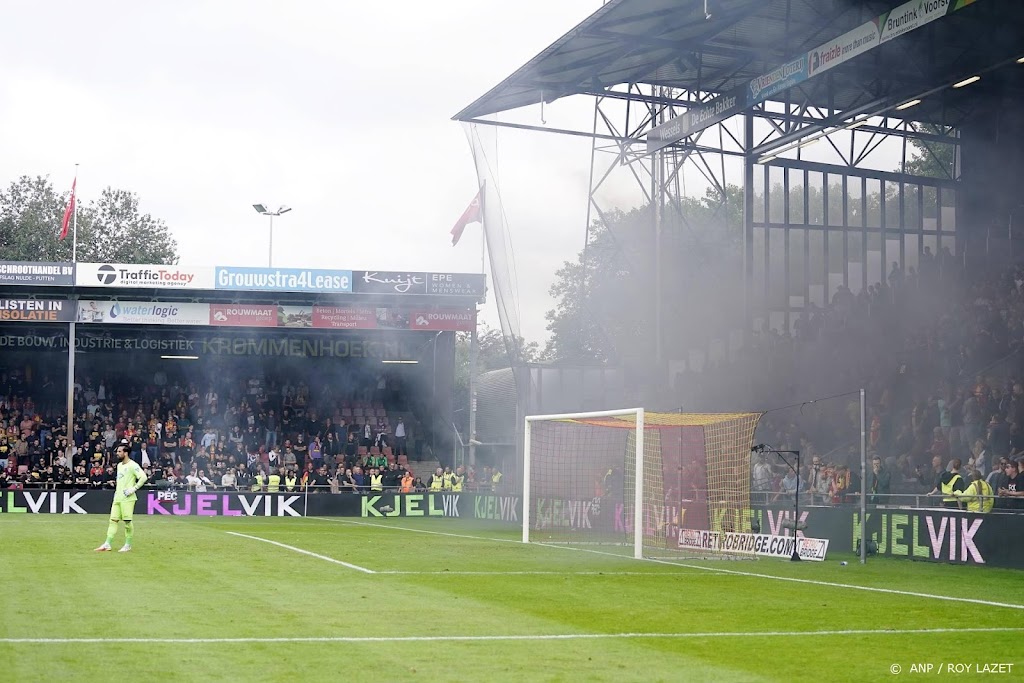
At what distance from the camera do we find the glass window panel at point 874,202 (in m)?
40.6

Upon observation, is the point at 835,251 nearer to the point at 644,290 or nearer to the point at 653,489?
the point at 644,290

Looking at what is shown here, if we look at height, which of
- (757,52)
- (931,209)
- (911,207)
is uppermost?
(757,52)

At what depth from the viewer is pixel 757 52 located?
33.2 m

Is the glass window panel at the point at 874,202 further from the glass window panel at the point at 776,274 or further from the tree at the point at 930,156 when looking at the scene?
the glass window panel at the point at 776,274

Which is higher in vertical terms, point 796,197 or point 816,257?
point 796,197

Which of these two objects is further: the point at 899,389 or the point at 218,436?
the point at 218,436

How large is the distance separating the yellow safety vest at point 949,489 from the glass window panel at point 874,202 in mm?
18188

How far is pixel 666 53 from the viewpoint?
33438 mm

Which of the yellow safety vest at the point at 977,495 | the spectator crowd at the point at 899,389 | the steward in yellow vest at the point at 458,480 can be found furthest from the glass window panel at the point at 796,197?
the yellow safety vest at the point at 977,495

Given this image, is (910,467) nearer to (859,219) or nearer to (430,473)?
(859,219)

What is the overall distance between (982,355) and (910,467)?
3.87 metres

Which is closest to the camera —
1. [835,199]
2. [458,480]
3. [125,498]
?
[125,498]

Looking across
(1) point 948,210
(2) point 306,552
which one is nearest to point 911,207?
(1) point 948,210

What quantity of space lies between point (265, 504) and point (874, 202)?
2236 centimetres
